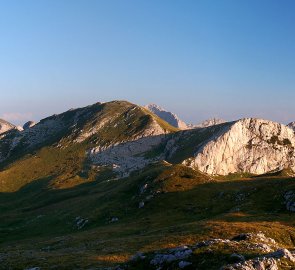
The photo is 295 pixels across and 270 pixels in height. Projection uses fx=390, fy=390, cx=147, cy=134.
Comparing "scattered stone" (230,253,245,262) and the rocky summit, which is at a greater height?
"scattered stone" (230,253,245,262)

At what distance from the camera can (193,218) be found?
93.0 m

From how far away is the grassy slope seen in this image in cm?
5975

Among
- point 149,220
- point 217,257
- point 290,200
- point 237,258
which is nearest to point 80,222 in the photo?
point 149,220

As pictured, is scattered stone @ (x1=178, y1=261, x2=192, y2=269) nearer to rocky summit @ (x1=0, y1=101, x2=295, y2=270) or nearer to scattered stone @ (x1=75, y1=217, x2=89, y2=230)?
rocky summit @ (x1=0, y1=101, x2=295, y2=270)

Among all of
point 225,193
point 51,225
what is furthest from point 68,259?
point 51,225

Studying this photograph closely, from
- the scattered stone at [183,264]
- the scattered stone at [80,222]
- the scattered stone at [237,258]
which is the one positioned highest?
the scattered stone at [237,258]

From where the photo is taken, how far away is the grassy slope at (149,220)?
59.8m

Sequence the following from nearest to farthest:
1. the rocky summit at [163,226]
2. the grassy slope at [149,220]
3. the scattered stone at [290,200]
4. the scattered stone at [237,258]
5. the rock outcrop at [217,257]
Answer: the rock outcrop at [217,257], the scattered stone at [237,258], the rocky summit at [163,226], the grassy slope at [149,220], the scattered stone at [290,200]

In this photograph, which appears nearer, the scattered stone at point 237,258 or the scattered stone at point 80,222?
the scattered stone at point 237,258

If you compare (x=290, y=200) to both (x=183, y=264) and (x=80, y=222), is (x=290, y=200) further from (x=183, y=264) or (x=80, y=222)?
(x=183, y=264)

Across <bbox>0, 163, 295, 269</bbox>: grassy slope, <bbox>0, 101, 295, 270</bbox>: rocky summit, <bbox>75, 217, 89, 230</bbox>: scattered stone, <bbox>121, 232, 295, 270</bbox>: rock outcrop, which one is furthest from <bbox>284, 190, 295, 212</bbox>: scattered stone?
<bbox>75, 217, 89, 230</bbox>: scattered stone

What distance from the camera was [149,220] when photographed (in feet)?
318

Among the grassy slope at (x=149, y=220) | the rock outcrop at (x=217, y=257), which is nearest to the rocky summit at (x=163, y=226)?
the rock outcrop at (x=217, y=257)

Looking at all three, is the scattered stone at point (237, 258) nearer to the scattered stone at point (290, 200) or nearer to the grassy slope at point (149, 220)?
the grassy slope at point (149, 220)
